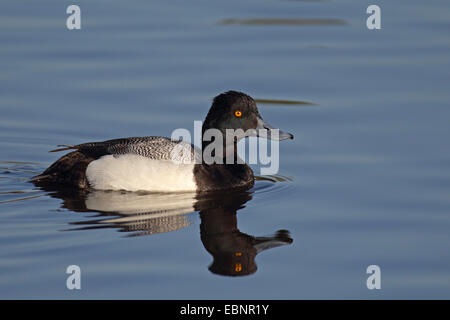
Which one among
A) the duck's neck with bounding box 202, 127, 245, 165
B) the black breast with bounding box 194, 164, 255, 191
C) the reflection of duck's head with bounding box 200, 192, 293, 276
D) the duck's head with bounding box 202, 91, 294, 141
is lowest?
the reflection of duck's head with bounding box 200, 192, 293, 276

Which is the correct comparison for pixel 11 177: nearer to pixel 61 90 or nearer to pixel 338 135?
pixel 61 90

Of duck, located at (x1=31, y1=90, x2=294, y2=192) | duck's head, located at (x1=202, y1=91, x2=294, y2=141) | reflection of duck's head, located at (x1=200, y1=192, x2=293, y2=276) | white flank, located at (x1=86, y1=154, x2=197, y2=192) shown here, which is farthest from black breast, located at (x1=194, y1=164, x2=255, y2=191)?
reflection of duck's head, located at (x1=200, y1=192, x2=293, y2=276)

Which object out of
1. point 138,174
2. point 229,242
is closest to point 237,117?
point 138,174

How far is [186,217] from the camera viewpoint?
32.3 feet

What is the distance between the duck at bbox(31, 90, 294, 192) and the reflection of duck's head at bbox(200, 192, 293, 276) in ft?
2.73

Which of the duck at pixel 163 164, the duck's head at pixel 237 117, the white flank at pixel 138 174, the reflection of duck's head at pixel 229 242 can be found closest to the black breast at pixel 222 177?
the duck at pixel 163 164

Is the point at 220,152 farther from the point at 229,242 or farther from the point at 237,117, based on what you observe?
the point at 229,242

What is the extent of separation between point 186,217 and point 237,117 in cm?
193

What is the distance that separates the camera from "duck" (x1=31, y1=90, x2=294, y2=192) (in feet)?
35.9

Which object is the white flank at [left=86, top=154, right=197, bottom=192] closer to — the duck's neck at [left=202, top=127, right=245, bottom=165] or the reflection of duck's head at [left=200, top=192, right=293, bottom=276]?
the duck's neck at [left=202, top=127, right=245, bottom=165]

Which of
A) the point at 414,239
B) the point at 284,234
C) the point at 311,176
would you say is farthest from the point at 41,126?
the point at 414,239

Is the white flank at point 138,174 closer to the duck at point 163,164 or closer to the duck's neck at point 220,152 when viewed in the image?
the duck at point 163,164

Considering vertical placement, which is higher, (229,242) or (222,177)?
(222,177)

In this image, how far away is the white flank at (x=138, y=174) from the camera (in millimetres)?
10898
